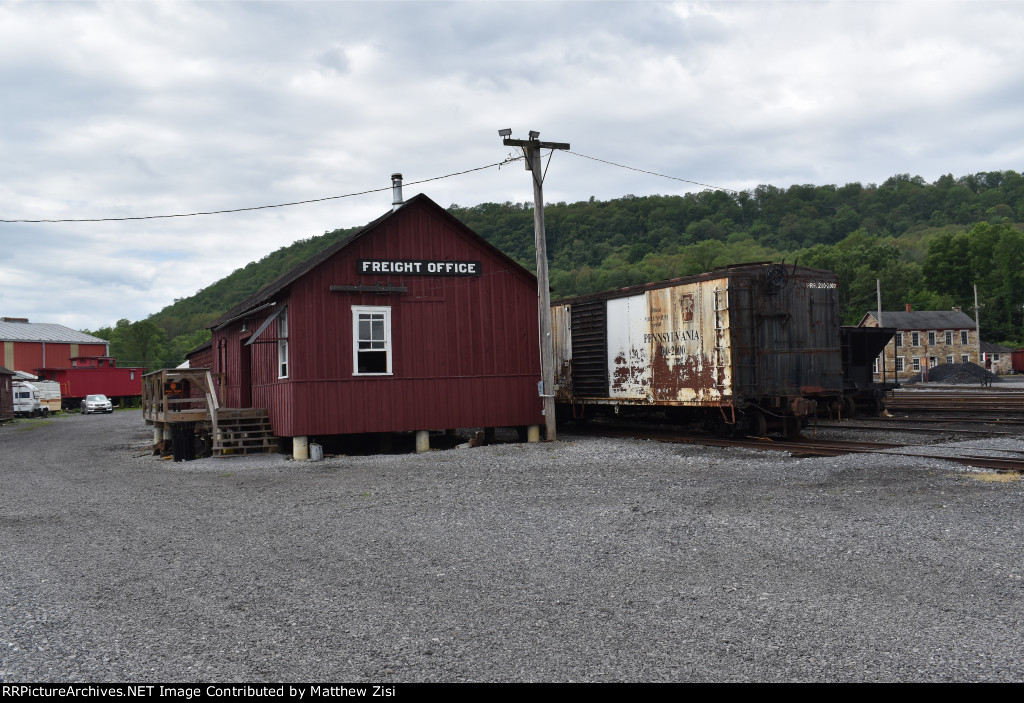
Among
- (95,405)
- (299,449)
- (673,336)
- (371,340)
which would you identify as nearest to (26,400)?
(95,405)

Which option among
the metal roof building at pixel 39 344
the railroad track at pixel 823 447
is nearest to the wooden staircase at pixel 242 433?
the railroad track at pixel 823 447

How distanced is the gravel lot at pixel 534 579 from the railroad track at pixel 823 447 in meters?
0.76

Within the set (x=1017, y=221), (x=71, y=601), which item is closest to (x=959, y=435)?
(x=71, y=601)

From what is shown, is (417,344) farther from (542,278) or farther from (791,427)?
(791,427)

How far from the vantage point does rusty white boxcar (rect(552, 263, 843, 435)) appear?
17047 millimetres

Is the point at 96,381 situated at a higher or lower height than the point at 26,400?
higher

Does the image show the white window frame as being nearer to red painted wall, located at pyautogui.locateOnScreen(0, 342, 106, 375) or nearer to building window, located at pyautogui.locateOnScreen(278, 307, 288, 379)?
building window, located at pyautogui.locateOnScreen(278, 307, 288, 379)

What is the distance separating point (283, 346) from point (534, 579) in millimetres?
13439

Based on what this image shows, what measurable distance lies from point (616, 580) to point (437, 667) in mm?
2404

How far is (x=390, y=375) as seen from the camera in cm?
1906

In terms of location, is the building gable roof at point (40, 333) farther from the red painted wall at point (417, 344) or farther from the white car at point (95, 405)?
the red painted wall at point (417, 344)

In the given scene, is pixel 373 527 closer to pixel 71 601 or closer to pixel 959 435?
pixel 71 601

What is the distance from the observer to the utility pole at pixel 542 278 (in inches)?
770

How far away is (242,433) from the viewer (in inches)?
788
